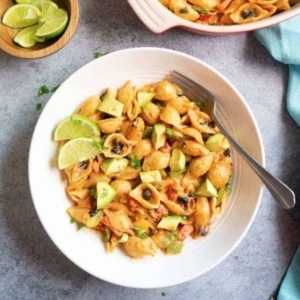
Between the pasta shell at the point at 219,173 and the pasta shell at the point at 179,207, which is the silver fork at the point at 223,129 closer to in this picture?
the pasta shell at the point at 219,173

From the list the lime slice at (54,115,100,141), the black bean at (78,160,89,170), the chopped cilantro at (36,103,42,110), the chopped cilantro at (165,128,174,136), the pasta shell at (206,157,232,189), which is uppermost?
the lime slice at (54,115,100,141)

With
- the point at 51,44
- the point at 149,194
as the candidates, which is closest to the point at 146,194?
the point at 149,194

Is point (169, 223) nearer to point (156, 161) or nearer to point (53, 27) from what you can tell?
point (156, 161)

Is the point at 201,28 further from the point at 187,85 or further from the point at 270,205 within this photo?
the point at 270,205

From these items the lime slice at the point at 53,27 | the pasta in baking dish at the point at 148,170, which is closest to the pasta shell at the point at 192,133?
the pasta in baking dish at the point at 148,170

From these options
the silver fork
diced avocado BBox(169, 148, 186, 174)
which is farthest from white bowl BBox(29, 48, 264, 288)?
diced avocado BBox(169, 148, 186, 174)

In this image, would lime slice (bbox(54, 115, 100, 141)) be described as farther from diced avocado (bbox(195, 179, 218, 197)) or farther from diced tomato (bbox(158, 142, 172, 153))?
diced avocado (bbox(195, 179, 218, 197))
